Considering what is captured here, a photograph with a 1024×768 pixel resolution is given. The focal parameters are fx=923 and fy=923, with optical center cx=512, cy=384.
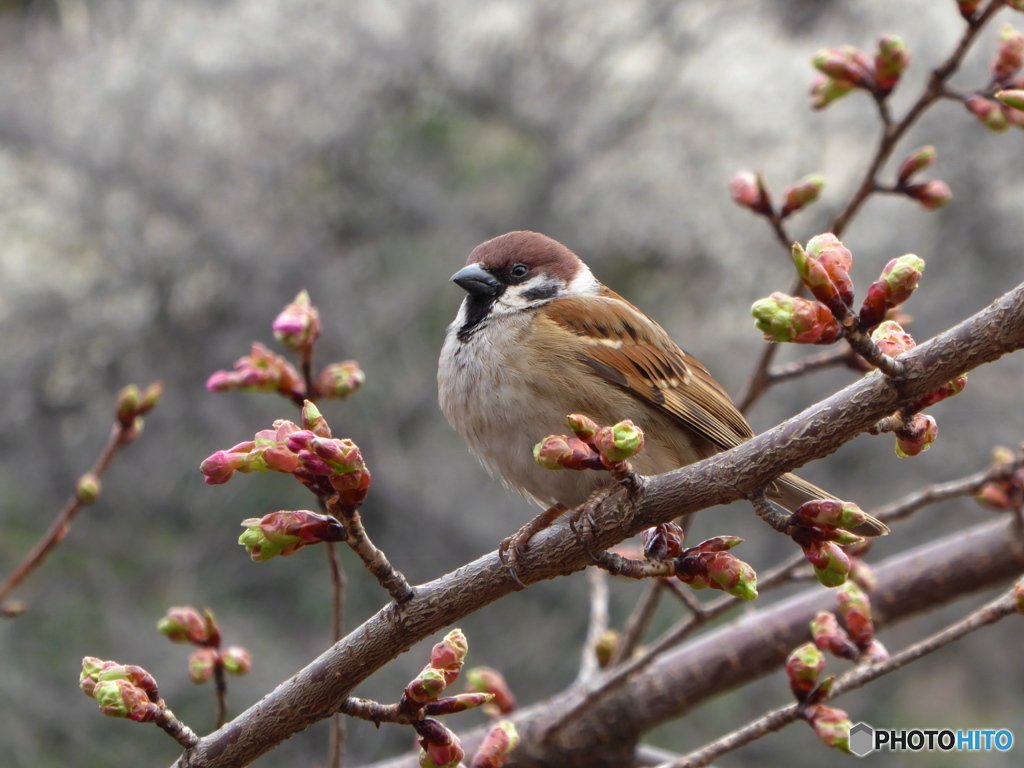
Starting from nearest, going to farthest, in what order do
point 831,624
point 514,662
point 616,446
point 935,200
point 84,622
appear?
point 616,446
point 831,624
point 935,200
point 84,622
point 514,662

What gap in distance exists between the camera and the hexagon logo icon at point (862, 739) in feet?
5.65

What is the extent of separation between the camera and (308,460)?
1.07m

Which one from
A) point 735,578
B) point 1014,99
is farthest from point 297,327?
point 1014,99

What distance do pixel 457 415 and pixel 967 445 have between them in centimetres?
530

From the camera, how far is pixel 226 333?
5.88 metres

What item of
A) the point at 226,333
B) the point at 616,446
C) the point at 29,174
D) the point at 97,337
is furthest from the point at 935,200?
the point at 29,174

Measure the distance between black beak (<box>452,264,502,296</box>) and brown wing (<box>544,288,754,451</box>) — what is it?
19 cm

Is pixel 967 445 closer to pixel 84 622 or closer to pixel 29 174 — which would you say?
pixel 84 622

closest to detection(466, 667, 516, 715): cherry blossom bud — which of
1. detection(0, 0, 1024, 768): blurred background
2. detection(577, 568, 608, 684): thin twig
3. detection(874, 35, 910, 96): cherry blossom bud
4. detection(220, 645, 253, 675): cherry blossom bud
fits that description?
detection(577, 568, 608, 684): thin twig

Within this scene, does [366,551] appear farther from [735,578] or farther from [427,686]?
[735,578]

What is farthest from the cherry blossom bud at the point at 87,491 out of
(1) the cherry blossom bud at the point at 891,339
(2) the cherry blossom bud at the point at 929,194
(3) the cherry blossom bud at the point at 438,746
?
(2) the cherry blossom bud at the point at 929,194

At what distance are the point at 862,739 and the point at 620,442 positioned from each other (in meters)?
1.05

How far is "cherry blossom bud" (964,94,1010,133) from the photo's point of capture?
1.98 metres

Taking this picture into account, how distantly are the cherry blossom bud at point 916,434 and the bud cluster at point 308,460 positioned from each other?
26.5 inches
